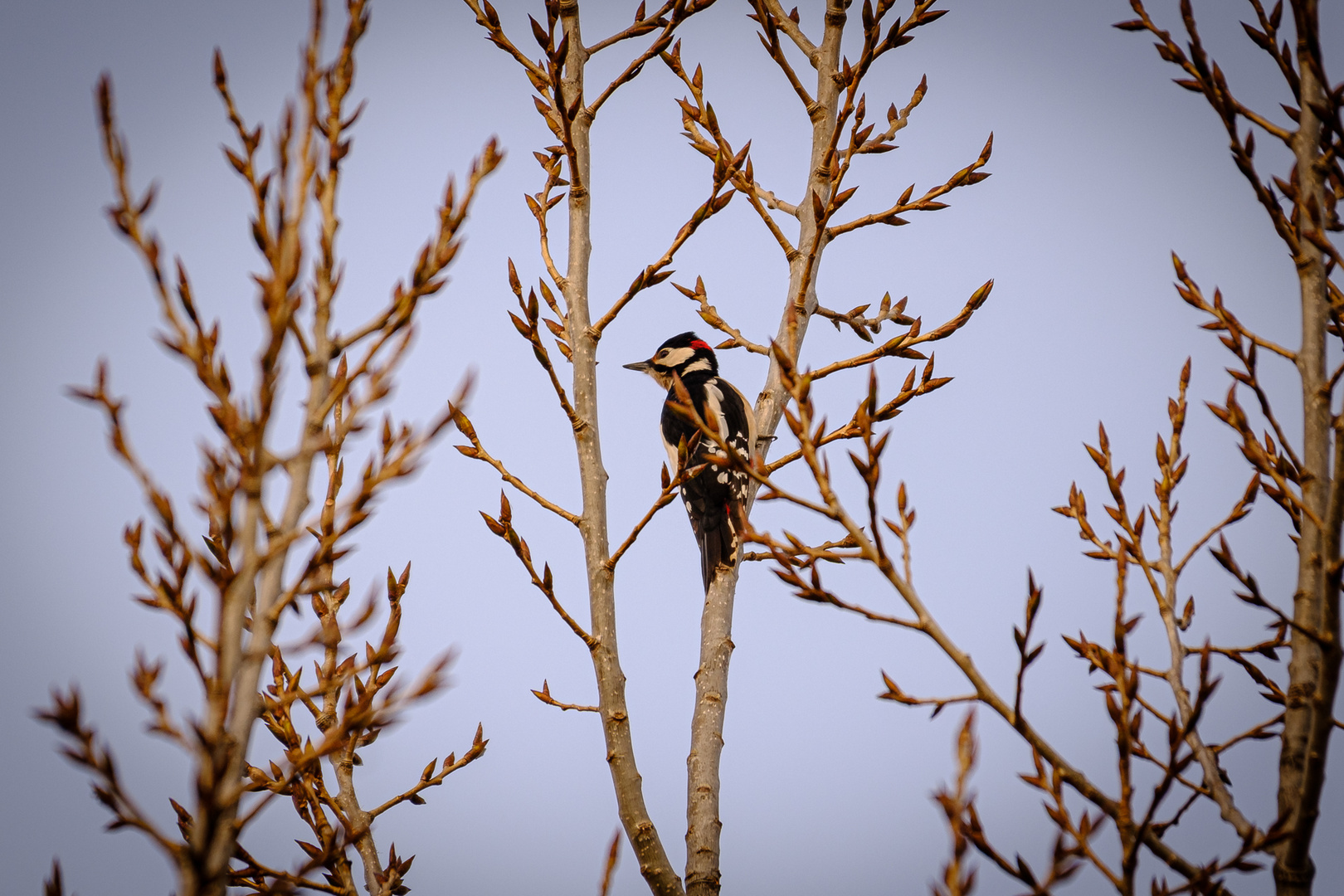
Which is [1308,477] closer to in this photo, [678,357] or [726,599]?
[726,599]

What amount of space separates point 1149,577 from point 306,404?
1975mm

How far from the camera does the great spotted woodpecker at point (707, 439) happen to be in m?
4.08

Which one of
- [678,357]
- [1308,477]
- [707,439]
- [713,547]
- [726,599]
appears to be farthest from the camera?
[678,357]

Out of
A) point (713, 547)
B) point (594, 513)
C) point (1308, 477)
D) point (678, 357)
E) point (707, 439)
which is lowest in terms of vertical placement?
point (1308, 477)

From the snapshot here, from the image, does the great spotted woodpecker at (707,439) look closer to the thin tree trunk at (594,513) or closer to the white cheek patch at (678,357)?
the white cheek patch at (678,357)

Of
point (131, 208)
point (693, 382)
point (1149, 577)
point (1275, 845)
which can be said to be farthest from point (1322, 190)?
point (693, 382)

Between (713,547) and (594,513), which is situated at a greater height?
(713,547)

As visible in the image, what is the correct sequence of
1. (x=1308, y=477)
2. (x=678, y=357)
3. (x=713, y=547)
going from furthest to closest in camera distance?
(x=678, y=357), (x=713, y=547), (x=1308, y=477)

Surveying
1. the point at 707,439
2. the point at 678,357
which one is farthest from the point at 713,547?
the point at 678,357

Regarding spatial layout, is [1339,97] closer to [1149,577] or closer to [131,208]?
[1149,577]

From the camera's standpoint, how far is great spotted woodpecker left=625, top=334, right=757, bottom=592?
13.4ft

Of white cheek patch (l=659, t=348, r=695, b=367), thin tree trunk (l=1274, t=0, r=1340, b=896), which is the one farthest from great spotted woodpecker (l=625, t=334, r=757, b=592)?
thin tree trunk (l=1274, t=0, r=1340, b=896)

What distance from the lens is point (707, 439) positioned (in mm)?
5293

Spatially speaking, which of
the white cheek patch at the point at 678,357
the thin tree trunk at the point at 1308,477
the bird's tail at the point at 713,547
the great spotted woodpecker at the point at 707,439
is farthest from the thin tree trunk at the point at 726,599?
the white cheek patch at the point at 678,357
